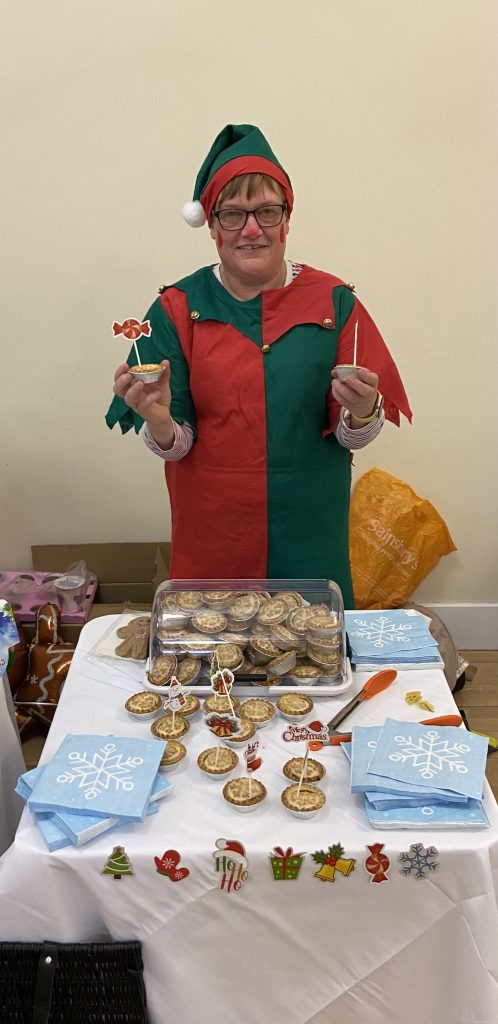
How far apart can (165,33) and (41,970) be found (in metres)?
2.86

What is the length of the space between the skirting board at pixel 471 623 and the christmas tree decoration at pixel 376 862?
7.68ft

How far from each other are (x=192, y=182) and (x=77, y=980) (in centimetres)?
260

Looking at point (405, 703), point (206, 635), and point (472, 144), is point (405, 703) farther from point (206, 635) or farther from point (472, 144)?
point (472, 144)

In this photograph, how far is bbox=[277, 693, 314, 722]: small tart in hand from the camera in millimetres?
1531

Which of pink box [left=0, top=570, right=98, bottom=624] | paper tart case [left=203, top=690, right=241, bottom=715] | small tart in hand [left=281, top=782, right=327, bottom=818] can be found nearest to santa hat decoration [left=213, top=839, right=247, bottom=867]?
small tart in hand [left=281, top=782, right=327, bottom=818]

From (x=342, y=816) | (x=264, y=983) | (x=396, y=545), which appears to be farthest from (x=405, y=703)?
(x=396, y=545)

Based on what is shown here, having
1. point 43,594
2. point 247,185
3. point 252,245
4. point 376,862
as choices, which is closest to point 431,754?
point 376,862

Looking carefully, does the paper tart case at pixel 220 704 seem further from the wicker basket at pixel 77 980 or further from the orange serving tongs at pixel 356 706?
the wicker basket at pixel 77 980

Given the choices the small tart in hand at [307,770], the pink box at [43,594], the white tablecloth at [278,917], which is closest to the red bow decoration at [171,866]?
the white tablecloth at [278,917]

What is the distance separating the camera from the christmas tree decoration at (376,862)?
4.05ft

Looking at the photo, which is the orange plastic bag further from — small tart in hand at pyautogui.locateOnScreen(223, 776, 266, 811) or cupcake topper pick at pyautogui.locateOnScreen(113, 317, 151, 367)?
small tart in hand at pyautogui.locateOnScreen(223, 776, 266, 811)

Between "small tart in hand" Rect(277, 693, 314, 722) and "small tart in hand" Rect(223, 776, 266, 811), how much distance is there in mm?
186

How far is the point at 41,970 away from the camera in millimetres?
1287

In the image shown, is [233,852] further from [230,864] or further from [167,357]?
[167,357]
